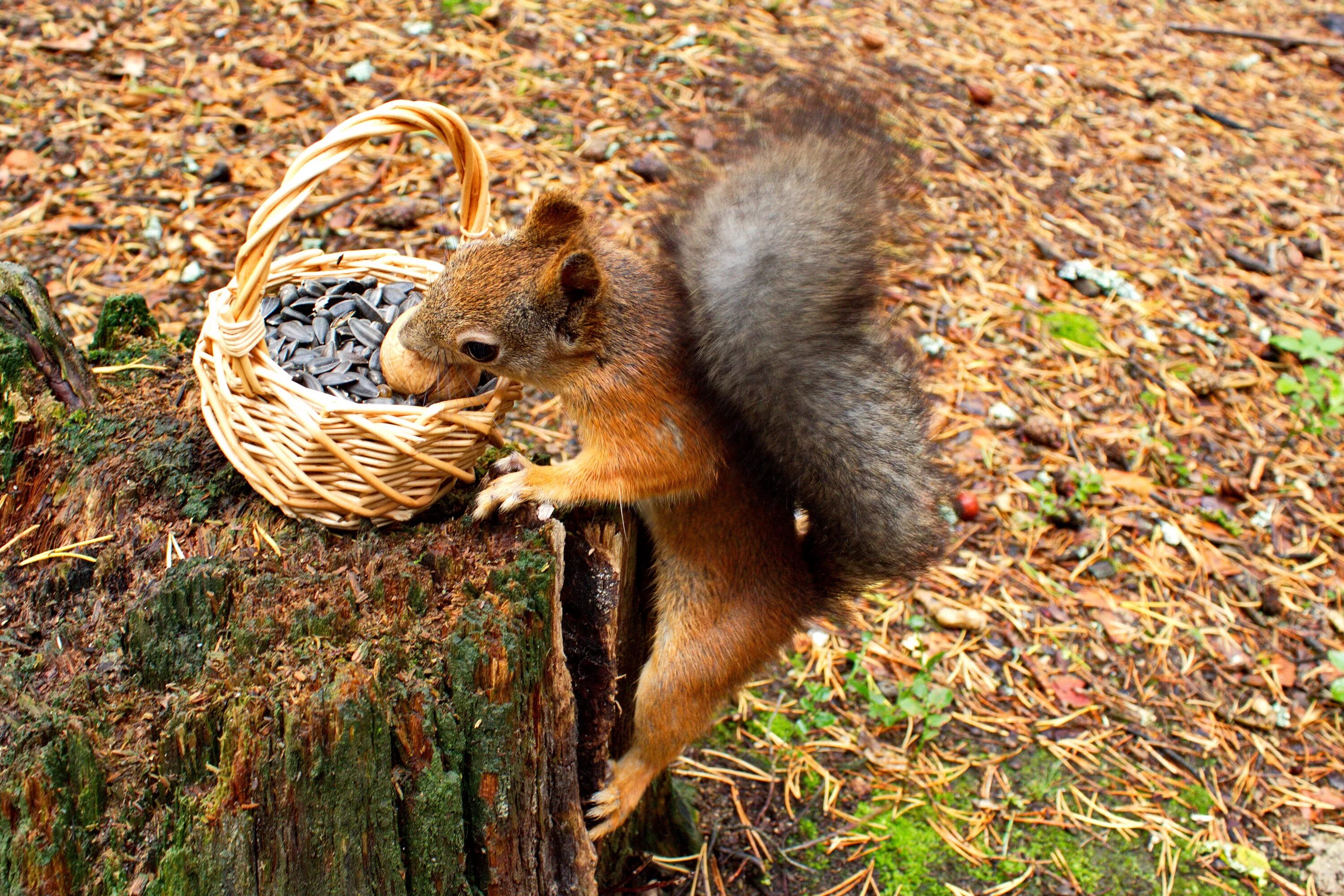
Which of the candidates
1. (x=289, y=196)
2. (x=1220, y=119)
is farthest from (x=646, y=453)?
(x=1220, y=119)

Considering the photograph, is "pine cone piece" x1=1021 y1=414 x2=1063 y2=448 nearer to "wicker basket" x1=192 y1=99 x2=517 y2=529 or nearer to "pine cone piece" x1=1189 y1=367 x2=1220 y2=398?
"pine cone piece" x1=1189 y1=367 x2=1220 y2=398

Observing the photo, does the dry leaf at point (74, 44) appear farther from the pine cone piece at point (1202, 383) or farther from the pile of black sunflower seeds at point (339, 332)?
the pine cone piece at point (1202, 383)

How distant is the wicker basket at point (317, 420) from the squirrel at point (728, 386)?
0.16 m

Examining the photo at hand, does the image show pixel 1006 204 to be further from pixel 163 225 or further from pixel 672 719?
pixel 163 225

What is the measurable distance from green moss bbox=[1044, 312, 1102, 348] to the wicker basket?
2873 mm

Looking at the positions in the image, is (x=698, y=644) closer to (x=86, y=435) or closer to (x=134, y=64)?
(x=86, y=435)

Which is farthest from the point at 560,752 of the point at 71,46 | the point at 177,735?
the point at 71,46

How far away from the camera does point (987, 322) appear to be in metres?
4.08

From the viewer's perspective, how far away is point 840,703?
10.0ft

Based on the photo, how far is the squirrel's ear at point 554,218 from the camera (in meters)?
2.18

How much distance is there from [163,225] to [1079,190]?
3964mm

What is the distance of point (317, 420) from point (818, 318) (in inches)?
36.8

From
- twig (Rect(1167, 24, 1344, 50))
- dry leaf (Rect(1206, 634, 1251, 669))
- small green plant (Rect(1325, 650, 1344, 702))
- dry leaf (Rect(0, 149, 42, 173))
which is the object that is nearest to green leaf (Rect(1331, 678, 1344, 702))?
small green plant (Rect(1325, 650, 1344, 702))

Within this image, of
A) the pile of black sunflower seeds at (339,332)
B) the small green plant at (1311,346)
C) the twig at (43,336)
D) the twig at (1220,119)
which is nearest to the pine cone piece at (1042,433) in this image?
the small green plant at (1311,346)
